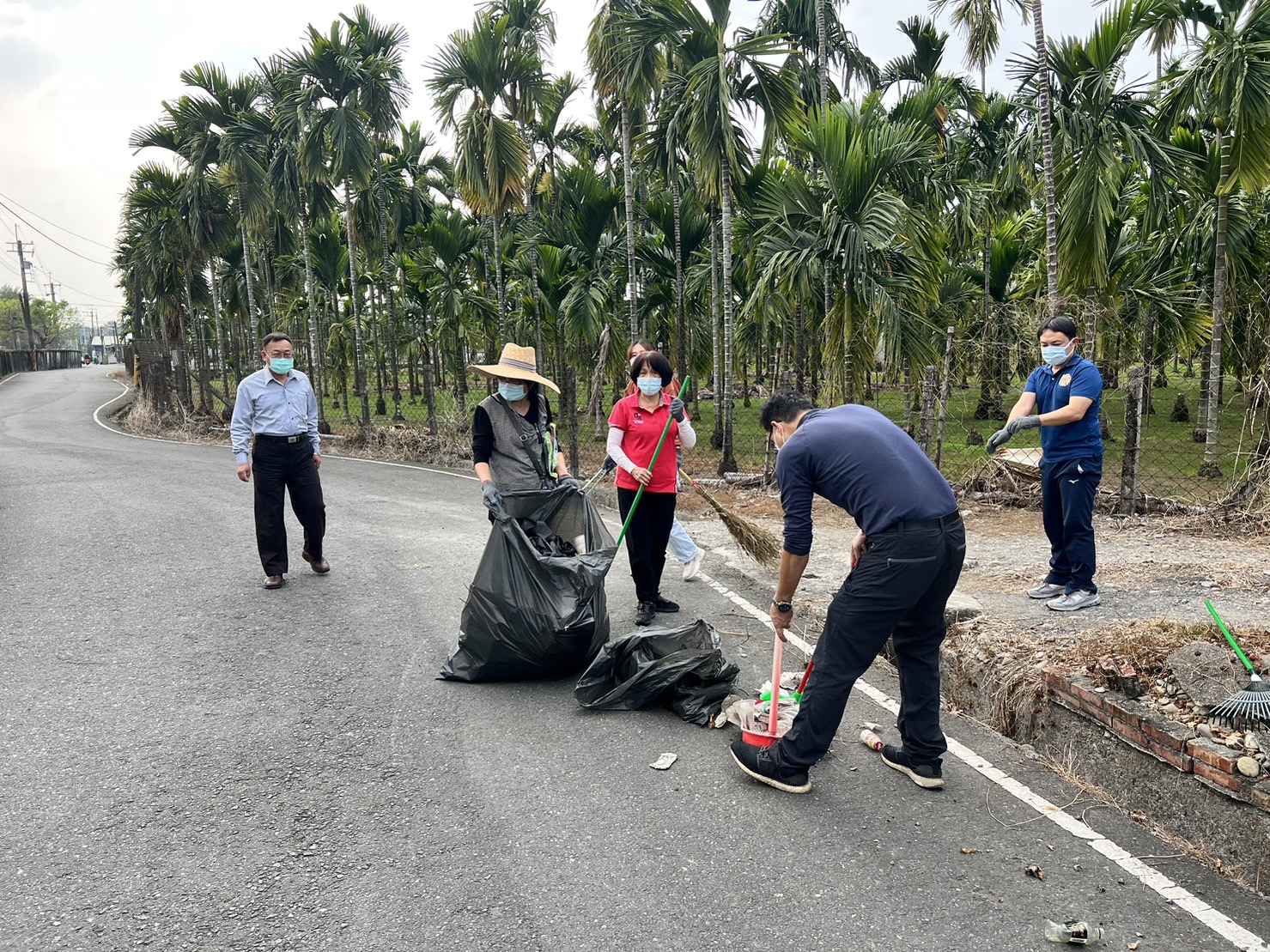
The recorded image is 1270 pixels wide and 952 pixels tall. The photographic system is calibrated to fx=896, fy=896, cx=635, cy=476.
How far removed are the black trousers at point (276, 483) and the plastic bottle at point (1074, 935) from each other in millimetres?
5708

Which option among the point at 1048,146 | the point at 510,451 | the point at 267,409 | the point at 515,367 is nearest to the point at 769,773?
the point at 510,451

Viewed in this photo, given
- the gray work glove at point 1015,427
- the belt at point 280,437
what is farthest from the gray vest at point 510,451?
the gray work glove at point 1015,427

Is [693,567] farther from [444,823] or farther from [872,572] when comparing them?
[444,823]

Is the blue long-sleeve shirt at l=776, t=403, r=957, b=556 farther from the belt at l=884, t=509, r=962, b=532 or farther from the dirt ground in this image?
the dirt ground

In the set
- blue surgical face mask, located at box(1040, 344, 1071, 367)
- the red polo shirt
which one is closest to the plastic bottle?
the red polo shirt

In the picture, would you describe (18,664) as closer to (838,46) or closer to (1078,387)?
(1078,387)

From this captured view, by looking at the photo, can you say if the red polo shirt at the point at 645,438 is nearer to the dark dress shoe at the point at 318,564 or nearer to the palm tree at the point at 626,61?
the dark dress shoe at the point at 318,564

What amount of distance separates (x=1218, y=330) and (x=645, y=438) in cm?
912

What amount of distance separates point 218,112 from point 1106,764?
71.8 ft

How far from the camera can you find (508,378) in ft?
18.3

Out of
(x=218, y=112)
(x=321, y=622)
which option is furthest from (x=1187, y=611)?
(x=218, y=112)

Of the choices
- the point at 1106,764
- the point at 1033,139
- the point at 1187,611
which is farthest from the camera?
the point at 1033,139

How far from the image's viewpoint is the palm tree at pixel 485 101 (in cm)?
1504

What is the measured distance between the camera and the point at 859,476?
3555 millimetres
